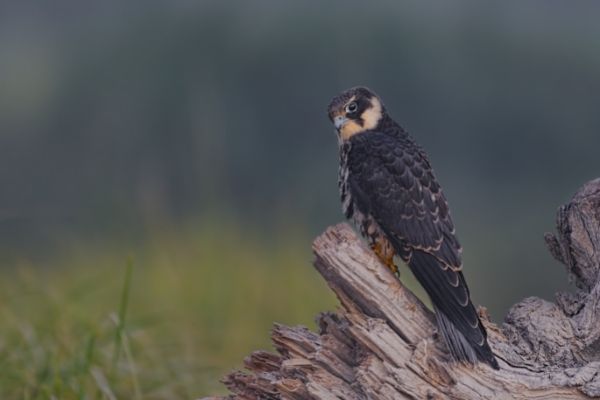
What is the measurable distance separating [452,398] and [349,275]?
433 mm

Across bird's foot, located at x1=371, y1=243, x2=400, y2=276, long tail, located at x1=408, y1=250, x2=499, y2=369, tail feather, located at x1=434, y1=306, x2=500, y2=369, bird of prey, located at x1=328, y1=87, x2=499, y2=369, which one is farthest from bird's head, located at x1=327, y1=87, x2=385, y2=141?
tail feather, located at x1=434, y1=306, x2=500, y2=369

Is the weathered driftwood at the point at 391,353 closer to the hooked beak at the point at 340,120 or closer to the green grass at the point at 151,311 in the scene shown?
the hooked beak at the point at 340,120

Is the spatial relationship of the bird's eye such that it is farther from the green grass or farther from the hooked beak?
the green grass

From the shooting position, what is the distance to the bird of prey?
291 centimetres

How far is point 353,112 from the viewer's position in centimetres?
343

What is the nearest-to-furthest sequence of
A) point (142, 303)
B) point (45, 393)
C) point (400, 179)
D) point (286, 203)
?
point (400, 179) → point (45, 393) → point (142, 303) → point (286, 203)

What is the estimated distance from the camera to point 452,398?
2.84m

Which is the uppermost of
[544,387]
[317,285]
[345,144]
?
[317,285]

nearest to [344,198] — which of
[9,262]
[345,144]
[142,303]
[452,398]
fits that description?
[345,144]

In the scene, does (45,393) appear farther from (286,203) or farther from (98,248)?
(286,203)

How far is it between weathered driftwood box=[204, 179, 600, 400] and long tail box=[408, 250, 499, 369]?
0.11 feet

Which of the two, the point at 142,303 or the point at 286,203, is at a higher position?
the point at 286,203

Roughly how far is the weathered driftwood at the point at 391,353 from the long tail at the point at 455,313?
34 millimetres

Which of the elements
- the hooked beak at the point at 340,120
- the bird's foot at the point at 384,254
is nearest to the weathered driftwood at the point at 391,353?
the bird's foot at the point at 384,254
